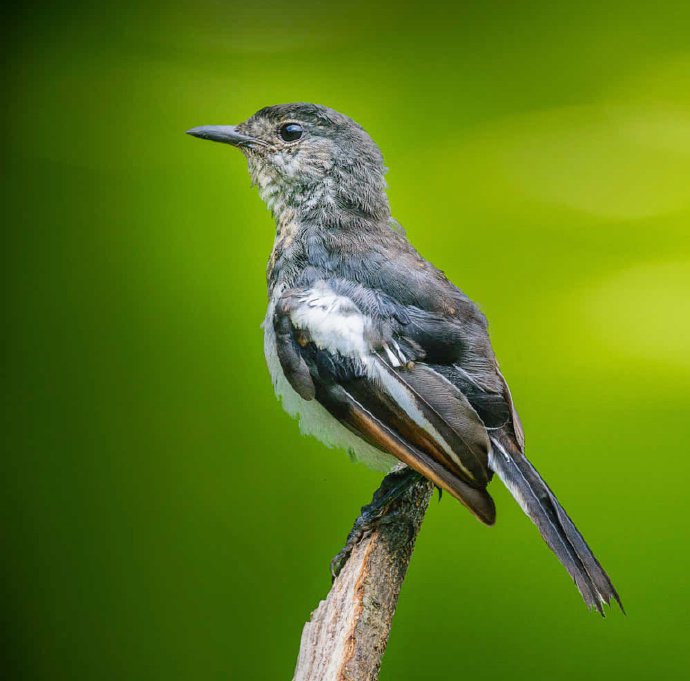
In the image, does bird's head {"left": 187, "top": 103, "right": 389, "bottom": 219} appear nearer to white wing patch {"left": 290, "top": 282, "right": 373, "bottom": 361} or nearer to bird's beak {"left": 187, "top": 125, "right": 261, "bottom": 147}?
bird's beak {"left": 187, "top": 125, "right": 261, "bottom": 147}

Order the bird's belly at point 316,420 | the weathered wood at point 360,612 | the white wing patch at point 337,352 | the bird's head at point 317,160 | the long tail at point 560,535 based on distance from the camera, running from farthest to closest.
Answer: the bird's head at point 317,160, the bird's belly at point 316,420, the white wing patch at point 337,352, the long tail at point 560,535, the weathered wood at point 360,612

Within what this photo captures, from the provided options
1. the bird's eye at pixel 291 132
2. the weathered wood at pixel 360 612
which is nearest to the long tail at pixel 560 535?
the weathered wood at pixel 360 612

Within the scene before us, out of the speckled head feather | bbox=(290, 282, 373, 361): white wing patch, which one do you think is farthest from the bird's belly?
the speckled head feather

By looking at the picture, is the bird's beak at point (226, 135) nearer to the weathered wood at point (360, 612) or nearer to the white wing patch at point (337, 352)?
the white wing patch at point (337, 352)

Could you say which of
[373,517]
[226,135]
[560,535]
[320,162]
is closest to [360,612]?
[373,517]

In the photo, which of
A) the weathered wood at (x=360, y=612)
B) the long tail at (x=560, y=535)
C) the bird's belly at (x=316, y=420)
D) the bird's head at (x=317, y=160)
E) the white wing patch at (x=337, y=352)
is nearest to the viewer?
the weathered wood at (x=360, y=612)

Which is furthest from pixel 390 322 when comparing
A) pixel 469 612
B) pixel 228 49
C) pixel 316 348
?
pixel 228 49
